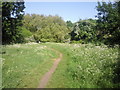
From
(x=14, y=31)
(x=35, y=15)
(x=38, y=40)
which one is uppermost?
(x=35, y=15)

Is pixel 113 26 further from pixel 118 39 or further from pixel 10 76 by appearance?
pixel 10 76

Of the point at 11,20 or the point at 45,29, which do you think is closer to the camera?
the point at 11,20

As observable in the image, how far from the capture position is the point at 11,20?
121 ft

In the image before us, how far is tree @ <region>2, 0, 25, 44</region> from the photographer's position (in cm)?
3286

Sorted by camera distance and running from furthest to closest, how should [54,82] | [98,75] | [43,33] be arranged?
[43,33] < [54,82] < [98,75]

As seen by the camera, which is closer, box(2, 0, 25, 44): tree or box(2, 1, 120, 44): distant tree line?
box(2, 1, 120, 44): distant tree line

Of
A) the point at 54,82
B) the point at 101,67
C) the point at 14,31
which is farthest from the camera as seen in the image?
the point at 14,31

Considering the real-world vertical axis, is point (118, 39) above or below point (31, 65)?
above

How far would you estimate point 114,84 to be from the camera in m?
7.17

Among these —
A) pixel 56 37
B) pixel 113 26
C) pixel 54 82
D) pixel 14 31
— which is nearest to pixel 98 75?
pixel 54 82

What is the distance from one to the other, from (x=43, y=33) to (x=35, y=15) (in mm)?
26457

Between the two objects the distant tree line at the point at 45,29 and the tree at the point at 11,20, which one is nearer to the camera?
the distant tree line at the point at 45,29

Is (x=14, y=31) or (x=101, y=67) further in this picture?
(x=14, y=31)

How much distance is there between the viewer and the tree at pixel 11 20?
32.9 metres
